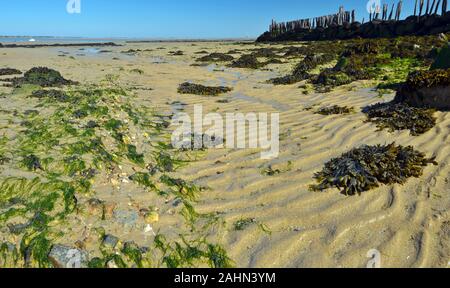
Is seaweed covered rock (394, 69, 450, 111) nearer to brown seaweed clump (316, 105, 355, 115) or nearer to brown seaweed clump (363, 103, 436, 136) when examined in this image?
brown seaweed clump (363, 103, 436, 136)

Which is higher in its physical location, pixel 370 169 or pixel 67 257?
pixel 370 169

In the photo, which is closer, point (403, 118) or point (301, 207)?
point (301, 207)

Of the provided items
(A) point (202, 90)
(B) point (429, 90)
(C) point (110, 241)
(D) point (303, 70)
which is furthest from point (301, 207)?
(D) point (303, 70)

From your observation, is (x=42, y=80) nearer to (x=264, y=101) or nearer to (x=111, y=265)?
(x=264, y=101)

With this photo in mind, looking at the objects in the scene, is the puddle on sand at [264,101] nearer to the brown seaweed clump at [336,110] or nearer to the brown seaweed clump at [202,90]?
the brown seaweed clump at [202,90]

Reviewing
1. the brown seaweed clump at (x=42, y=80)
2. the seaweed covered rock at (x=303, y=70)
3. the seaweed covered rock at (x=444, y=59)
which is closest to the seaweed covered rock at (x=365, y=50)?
the seaweed covered rock at (x=303, y=70)

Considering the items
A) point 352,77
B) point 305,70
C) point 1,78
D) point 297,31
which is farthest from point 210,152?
point 297,31

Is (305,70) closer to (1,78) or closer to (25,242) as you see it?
(1,78)
